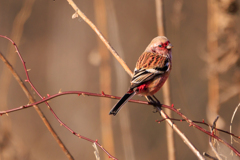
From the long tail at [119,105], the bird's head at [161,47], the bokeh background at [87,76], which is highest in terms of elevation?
the bokeh background at [87,76]

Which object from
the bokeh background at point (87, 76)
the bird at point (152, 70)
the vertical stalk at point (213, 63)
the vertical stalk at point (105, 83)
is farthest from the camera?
the bokeh background at point (87, 76)

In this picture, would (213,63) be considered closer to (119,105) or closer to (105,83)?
(105,83)

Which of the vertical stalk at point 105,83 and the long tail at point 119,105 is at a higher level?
the vertical stalk at point 105,83

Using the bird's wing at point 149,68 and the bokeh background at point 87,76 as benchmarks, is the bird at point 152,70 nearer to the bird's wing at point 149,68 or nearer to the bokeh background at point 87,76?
the bird's wing at point 149,68

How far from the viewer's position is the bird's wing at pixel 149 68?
306 cm

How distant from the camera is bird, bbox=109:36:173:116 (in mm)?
3051

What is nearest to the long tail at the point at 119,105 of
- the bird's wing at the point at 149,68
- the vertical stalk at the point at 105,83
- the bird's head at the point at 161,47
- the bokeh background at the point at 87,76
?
the bird's wing at the point at 149,68

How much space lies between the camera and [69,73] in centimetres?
752

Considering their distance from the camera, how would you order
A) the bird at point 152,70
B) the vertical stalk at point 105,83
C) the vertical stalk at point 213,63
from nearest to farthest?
1. the bird at point 152,70
2. the vertical stalk at point 213,63
3. the vertical stalk at point 105,83

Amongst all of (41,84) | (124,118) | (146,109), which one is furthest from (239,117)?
(41,84)

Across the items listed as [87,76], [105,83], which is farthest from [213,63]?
[87,76]

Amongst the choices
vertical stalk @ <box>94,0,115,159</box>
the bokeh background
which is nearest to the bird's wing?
vertical stalk @ <box>94,0,115,159</box>

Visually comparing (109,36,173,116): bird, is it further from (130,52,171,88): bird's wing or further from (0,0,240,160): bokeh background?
(0,0,240,160): bokeh background

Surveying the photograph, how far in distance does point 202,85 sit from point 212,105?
4034 millimetres
